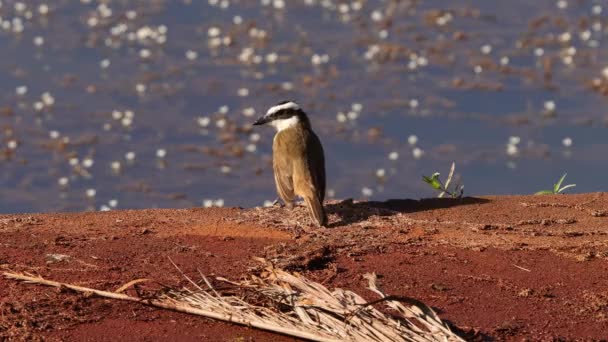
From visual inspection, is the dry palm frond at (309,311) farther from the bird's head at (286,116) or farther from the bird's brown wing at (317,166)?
the bird's head at (286,116)

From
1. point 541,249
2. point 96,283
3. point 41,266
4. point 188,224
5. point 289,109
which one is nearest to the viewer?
point 96,283

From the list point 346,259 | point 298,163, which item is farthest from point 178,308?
point 298,163

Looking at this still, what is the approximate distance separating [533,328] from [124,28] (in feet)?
57.1

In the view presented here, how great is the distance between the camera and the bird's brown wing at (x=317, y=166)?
9429 mm

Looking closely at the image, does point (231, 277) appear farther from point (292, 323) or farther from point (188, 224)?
point (188, 224)

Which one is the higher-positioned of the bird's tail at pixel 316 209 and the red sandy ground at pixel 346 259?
the red sandy ground at pixel 346 259

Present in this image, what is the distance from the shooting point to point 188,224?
25.8 feet

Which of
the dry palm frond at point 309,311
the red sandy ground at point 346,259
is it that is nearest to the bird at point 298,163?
the red sandy ground at point 346,259

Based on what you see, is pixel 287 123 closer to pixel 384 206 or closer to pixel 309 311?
pixel 384 206

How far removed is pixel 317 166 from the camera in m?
9.73

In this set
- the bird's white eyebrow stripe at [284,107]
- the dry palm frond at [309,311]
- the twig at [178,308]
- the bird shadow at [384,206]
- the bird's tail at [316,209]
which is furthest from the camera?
the bird's white eyebrow stripe at [284,107]

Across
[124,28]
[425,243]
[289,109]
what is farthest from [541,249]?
[124,28]

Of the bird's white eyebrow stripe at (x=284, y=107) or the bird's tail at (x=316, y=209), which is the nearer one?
the bird's tail at (x=316, y=209)

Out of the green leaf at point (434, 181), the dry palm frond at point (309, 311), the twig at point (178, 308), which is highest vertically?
the dry palm frond at point (309, 311)
